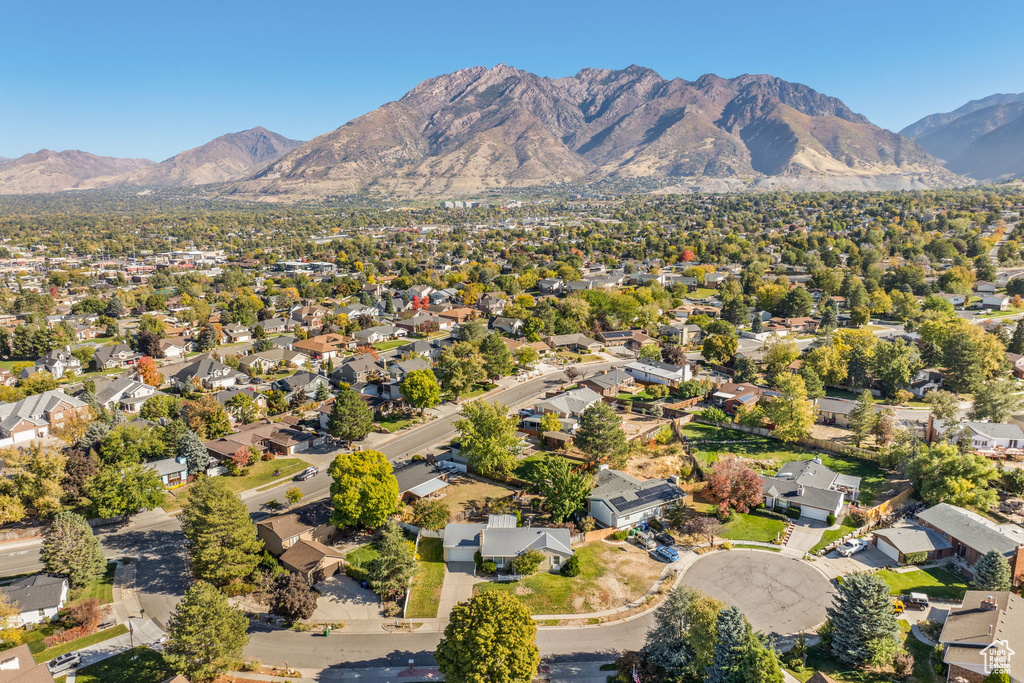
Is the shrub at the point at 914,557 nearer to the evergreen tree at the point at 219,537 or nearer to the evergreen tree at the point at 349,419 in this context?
the evergreen tree at the point at 219,537

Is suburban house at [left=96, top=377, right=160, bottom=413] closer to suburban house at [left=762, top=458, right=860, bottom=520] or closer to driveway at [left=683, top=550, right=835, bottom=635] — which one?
driveway at [left=683, top=550, right=835, bottom=635]

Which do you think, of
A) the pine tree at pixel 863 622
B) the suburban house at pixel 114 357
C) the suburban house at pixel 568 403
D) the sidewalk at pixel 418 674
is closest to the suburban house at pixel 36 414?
the suburban house at pixel 114 357

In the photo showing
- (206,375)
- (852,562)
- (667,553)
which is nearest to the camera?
(852,562)

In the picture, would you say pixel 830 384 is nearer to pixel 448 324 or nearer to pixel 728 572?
pixel 728 572

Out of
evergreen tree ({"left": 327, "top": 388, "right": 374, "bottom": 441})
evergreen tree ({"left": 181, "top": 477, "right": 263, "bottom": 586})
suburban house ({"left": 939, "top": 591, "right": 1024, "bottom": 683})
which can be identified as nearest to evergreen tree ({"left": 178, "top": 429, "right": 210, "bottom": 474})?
evergreen tree ({"left": 327, "top": 388, "right": 374, "bottom": 441})

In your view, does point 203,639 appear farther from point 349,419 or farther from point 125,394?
Answer: point 125,394

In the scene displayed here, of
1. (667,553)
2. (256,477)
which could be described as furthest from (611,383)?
(256,477)
